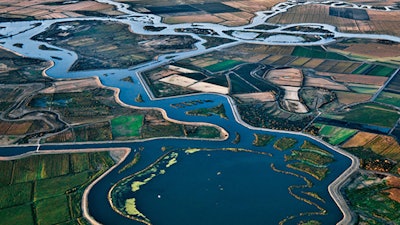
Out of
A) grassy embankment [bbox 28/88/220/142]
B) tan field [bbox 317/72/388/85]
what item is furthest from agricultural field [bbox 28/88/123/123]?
tan field [bbox 317/72/388/85]

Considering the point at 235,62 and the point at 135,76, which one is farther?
the point at 235,62

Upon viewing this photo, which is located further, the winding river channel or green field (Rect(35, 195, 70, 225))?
the winding river channel

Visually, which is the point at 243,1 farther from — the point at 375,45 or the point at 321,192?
the point at 321,192

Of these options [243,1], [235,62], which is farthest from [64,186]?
[243,1]

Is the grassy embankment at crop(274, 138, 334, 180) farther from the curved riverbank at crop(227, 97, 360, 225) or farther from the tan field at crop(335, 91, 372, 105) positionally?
the tan field at crop(335, 91, 372, 105)

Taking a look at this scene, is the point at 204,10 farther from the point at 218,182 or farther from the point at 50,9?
the point at 218,182

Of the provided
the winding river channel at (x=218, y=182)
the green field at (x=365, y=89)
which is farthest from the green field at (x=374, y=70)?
the winding river channel at (x=218, y=182)
